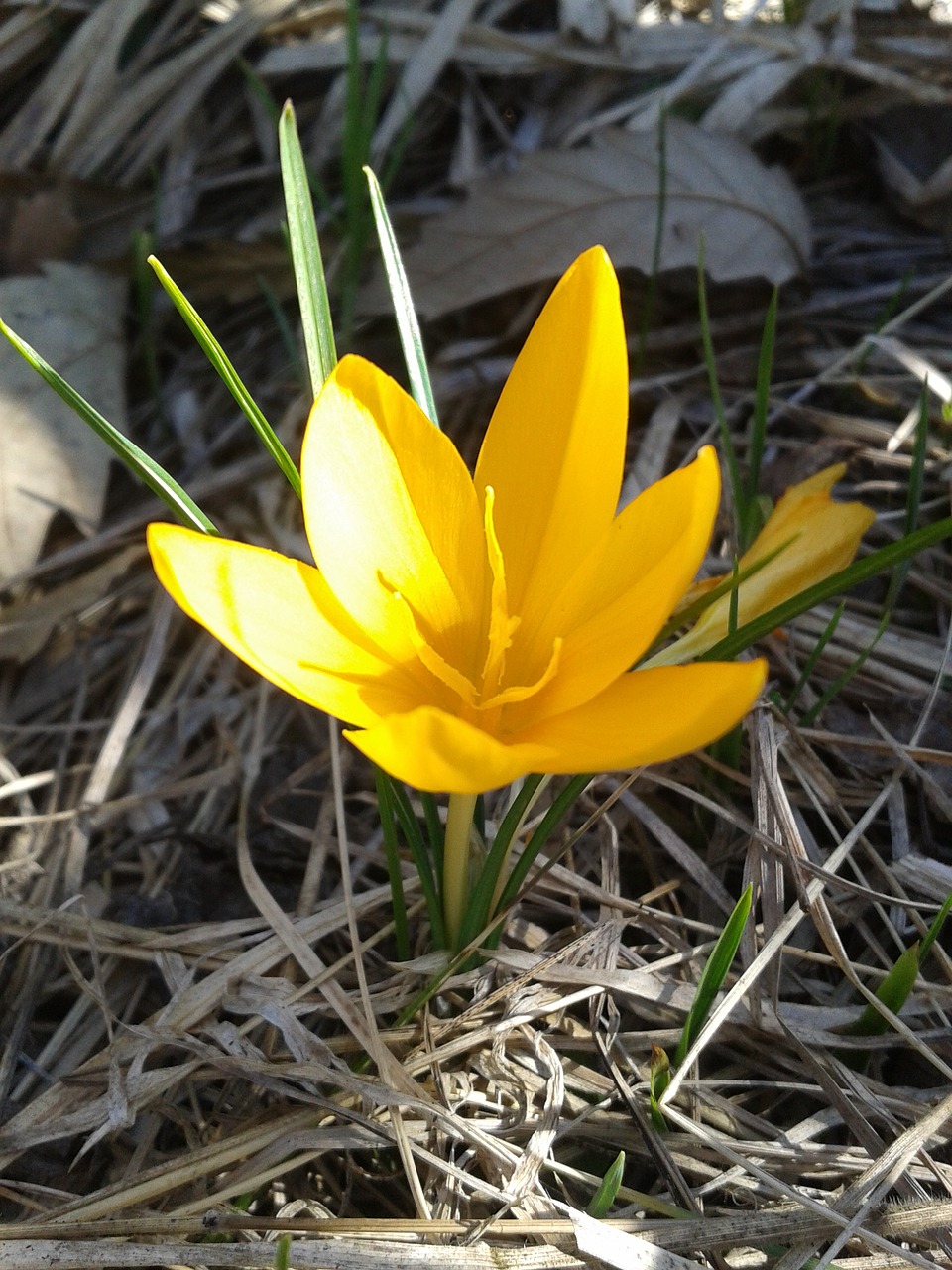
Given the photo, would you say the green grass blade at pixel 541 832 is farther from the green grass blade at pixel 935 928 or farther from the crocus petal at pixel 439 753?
the green grass blade at pixel 935 928

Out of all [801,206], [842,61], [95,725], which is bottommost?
[95,725]

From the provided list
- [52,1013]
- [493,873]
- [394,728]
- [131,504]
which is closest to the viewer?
[394,728]

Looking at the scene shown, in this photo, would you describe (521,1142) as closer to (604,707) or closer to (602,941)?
(602,941)

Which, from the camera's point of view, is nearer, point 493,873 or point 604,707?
point 604,707

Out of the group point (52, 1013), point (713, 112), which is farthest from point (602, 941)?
point (713, 112)

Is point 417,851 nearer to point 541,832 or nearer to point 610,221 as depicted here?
point 541,832

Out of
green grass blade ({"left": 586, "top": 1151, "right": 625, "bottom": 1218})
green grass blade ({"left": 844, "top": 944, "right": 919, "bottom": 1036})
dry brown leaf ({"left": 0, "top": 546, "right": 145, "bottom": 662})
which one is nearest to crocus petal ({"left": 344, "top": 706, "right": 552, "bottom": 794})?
green grass blade ({"left": 586, "top": 1151, "right": 625, "bottom": 1218})

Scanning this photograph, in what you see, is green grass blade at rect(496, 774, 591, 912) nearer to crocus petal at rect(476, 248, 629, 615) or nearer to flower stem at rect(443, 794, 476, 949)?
flower stem at rect(443, 794, 476, 949)
